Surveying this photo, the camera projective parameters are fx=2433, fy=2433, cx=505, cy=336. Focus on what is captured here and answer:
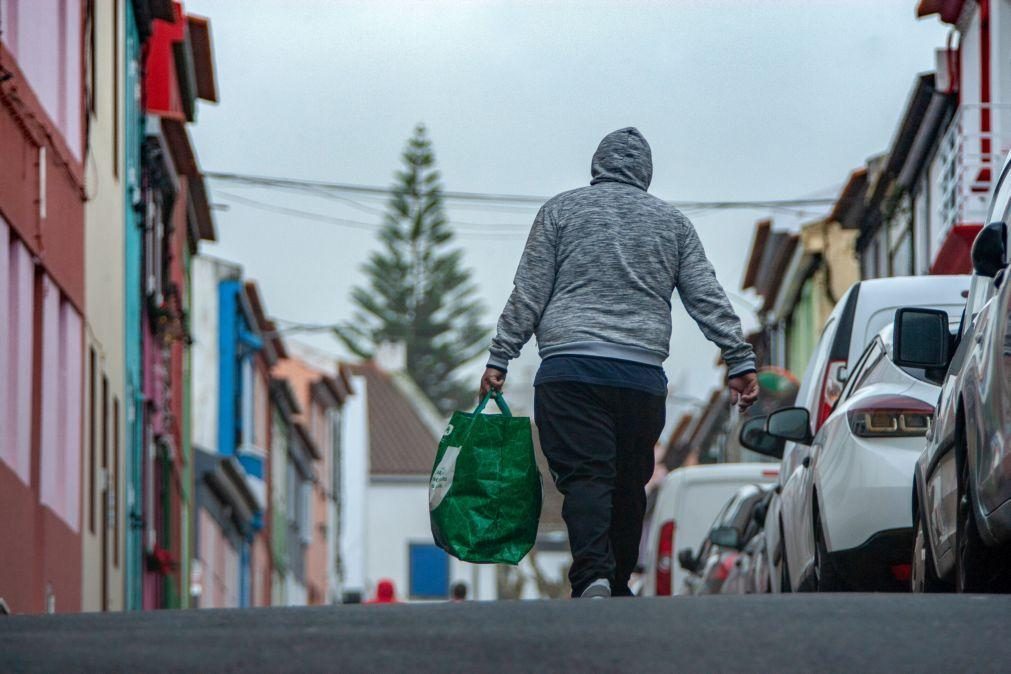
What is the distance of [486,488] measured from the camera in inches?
385

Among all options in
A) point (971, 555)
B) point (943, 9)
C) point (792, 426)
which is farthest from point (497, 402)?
point (943, 9)

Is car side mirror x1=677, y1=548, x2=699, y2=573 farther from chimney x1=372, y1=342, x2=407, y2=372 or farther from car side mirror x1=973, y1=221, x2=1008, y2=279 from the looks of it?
chimney x1=372, y1=342, x2=407, y2=372

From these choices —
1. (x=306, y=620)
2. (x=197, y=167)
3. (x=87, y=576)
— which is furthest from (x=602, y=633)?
(x=197, y=167)

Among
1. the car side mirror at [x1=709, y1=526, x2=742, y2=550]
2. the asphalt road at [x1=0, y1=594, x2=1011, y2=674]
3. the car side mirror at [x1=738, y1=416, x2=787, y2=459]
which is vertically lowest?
the asphalt road at [x1=0, y1=594, x2=1011, y2=674]

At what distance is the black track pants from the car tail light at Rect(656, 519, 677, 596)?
525 inches

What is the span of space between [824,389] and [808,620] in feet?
19.6

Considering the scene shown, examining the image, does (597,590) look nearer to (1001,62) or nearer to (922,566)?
(922,566)

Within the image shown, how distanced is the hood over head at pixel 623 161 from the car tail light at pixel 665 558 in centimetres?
1332

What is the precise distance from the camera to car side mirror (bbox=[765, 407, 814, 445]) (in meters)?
11.6

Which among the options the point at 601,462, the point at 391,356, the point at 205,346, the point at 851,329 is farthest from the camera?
the point at 391,356

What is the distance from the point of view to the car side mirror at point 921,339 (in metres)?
8.84

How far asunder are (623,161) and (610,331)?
0.77 m

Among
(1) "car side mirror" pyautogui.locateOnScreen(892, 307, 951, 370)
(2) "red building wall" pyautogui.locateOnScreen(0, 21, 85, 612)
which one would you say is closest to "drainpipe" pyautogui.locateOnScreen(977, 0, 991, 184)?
Result: (2) "red building wall" pyautogui.locateOnScreen(0, 21, 85, 612)

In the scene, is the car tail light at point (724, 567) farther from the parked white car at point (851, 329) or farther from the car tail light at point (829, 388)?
the car tail light at point (829, 388)
